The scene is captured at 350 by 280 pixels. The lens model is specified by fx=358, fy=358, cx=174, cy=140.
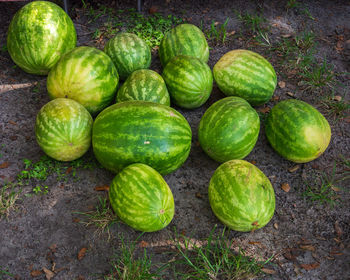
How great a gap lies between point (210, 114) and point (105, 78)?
1.07 meters

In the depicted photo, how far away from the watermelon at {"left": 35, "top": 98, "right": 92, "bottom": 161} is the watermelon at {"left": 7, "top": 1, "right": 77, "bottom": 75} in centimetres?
89

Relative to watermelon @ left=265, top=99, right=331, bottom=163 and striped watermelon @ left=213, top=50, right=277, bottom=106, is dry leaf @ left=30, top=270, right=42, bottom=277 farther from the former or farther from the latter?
striped watermelon @ left=213, top=50, right=277, bottom=106

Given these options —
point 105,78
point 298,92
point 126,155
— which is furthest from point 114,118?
point 298,92

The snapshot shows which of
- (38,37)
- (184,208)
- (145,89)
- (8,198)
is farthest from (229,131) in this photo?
(38,37)

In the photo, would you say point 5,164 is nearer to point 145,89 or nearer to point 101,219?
point 101,219

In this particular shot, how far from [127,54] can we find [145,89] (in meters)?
0.72

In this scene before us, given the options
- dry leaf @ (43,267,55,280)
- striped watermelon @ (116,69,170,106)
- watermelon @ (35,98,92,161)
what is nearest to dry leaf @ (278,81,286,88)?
striped watermelon @ (116,69,170,106)

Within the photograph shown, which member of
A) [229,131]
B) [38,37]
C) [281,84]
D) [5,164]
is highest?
[38,37]

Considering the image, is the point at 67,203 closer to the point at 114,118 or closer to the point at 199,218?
the point at 114,118

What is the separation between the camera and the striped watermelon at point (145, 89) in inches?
132

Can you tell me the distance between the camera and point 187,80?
3.56m

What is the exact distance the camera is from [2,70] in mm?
4188

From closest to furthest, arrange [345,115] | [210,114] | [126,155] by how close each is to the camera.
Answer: [126,155], [210,114], [345,115]

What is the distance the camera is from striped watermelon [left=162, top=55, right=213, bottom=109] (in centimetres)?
356
